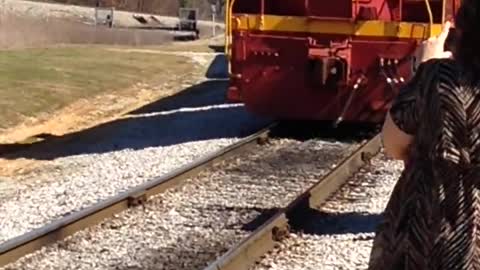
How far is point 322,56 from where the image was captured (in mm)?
14180

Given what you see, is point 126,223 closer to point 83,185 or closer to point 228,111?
point 83,185

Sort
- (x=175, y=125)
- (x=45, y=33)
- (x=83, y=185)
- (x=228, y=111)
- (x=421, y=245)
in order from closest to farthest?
1. (x=421, y=245)
2. (x=83, y=185)
3. (x=175, y=125)
4. (x=228, y=111)
5. (x=45, y=33)

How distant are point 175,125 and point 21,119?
2317 mm

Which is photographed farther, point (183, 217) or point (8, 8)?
point (8, 8)

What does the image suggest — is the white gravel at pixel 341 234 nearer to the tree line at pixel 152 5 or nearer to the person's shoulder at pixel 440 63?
the person's shoulder at pixel 440 63

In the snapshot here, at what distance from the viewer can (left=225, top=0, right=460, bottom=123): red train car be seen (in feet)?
46.7

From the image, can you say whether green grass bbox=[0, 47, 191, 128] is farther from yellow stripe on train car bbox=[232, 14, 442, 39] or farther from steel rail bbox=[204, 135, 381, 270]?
steel rail bbox=[204, 135, 381, 270]

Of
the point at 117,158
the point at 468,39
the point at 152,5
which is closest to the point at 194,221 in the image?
the point at 117,158

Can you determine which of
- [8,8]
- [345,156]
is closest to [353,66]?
[345,156]

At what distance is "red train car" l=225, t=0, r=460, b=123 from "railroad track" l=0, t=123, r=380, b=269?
4.48 ft

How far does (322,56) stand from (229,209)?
475 centimetres

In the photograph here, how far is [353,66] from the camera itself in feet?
47.2

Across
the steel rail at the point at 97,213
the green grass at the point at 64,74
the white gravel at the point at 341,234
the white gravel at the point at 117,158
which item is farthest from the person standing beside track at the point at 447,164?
the green grass at the point at 64,74

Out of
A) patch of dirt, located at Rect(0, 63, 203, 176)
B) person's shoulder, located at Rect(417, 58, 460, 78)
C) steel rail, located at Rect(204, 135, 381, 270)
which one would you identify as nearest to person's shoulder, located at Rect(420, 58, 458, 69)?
person's shoulder, located at Rect(417, 58, 460, 78)
